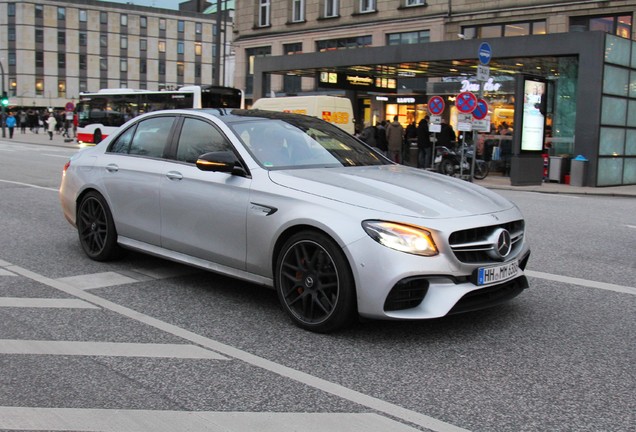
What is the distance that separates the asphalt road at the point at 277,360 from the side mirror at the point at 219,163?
1.09 m

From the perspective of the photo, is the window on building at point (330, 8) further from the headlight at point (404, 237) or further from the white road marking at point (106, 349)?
the white road marking at point (106, 349)

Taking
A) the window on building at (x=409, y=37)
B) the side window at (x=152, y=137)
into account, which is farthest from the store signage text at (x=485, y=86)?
the side window at (x=152, y=137)

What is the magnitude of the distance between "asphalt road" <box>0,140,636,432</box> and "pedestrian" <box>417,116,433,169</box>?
17125 millimetres

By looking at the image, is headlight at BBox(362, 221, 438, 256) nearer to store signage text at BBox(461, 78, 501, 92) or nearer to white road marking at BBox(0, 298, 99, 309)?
white road marking at BBox(0, 298, 99, 309)

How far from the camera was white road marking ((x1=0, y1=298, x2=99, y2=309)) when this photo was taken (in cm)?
528

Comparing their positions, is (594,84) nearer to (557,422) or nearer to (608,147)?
(608,147)

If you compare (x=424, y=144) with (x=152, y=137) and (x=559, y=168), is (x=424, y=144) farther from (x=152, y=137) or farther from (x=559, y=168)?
(x=152, y=137)

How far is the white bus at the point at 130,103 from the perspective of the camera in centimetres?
3234

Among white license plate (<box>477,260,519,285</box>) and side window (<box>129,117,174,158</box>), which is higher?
side window (<box>129,117,174,158</box>)

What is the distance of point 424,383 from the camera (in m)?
3.84

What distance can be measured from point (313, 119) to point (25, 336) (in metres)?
3.31

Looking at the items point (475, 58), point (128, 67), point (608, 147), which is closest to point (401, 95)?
point (475, 58)

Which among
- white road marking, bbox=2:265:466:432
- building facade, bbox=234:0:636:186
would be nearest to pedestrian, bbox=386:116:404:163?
building facade, bbox=234:0:636:186

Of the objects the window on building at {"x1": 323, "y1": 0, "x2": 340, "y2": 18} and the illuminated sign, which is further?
the window on building at {"x1": 323, "y1": 0, "x2": 340, "y2": 18}
